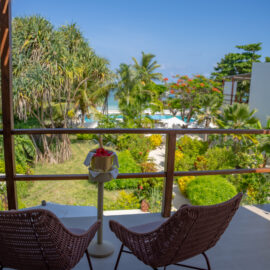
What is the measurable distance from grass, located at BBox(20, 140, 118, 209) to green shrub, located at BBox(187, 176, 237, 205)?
3237 mm

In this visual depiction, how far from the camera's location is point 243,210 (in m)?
3.09

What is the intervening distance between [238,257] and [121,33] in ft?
304

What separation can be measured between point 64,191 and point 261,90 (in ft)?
36.0

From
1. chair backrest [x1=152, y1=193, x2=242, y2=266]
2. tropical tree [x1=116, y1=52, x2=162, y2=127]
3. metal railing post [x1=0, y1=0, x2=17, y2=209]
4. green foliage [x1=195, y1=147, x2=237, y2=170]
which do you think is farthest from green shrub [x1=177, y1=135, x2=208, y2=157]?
chair backrest [x1=152, y1=193, x2=242, y2=266]

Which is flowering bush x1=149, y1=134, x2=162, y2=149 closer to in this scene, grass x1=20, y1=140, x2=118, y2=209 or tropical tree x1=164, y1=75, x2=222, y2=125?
grass x1=20, y1=140, x2=118, y2=209

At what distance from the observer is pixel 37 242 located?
142 centimetres

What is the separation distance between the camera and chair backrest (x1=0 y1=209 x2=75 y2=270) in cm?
133

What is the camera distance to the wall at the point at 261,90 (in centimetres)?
1480

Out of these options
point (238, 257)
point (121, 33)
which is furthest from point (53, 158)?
point (121, 33)

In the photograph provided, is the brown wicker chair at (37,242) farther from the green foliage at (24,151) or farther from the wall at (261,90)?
the wall at (261,90)

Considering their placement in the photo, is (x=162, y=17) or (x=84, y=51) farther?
(x=162, y=17)

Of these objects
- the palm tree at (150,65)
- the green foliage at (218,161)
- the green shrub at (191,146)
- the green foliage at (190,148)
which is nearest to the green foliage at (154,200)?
the green foliage at (218,161)

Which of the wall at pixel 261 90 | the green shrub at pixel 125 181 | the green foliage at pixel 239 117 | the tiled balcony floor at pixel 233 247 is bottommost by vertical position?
the green shrub at pixel 125 181

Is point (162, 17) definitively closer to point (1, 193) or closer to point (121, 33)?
point (121, 33)
